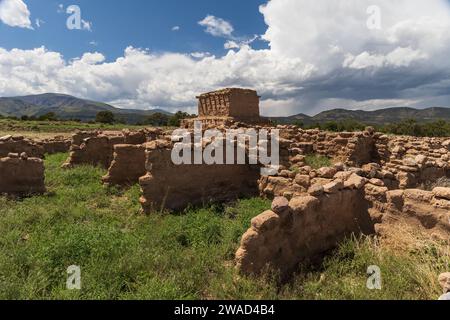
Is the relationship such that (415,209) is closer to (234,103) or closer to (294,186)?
(294,186)

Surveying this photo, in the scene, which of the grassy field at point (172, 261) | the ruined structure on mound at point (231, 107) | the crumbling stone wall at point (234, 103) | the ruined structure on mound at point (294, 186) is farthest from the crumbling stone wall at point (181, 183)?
the crumbling stone wall at point (234, 103)

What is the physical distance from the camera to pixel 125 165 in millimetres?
9805

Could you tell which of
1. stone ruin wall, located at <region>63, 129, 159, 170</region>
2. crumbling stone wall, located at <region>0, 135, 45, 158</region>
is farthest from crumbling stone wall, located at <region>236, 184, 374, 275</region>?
crumbling stone wall, located at <region>0, 135, 45, 158</region>

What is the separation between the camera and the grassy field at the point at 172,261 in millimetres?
3928

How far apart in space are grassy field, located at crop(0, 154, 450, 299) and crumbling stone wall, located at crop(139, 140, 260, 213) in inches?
24.7

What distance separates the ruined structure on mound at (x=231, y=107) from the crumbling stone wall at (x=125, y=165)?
552 inches

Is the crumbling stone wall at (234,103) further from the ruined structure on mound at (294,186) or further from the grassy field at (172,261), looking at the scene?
the grassy field at (172,261)

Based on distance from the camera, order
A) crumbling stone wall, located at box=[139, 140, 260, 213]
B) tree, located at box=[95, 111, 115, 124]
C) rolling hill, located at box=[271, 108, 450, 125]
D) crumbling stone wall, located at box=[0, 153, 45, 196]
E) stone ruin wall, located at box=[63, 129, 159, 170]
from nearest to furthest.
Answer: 1. crumbling stone wall, located at box=[139, 140, 260, 213]
2. crumbling stone wall, located at box=[0, 153, 45, 196]
3. stone ruin wall, located at box=[63, 129, 159, 170]
4. tree, located at box=[95, 111, 115, 124]
5. rolling hill, located at box=[271, 108, 450, 125]

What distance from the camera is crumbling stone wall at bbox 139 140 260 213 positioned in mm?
7430

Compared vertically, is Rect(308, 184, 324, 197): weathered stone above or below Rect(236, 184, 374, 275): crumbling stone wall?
above

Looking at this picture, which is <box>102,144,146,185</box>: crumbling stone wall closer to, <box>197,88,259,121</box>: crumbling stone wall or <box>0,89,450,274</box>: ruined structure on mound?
<box>0,89,450,274</box>: ruined structure on mound

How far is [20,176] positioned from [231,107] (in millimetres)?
17885

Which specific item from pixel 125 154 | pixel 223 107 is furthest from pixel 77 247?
pixel 223 107

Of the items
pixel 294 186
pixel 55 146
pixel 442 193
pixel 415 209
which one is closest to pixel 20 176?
pixel 294 186
